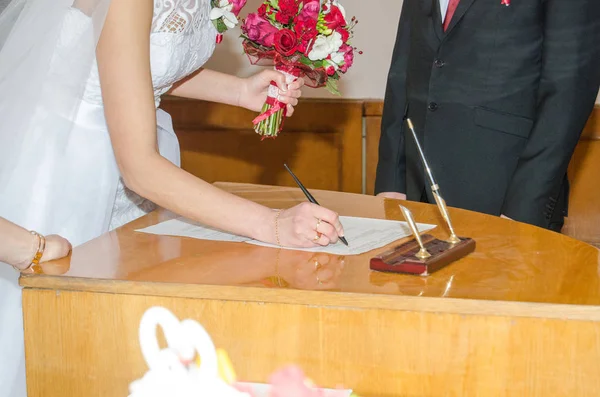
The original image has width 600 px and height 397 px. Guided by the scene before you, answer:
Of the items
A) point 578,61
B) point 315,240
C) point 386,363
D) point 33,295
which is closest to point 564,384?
point 386,363

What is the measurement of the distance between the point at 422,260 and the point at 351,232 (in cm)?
39

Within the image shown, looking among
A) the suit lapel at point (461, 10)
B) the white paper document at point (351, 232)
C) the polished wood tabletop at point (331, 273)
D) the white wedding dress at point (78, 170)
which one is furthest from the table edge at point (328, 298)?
the suit lapel at point (461, 10)

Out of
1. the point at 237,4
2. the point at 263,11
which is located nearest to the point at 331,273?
the point at 263,11

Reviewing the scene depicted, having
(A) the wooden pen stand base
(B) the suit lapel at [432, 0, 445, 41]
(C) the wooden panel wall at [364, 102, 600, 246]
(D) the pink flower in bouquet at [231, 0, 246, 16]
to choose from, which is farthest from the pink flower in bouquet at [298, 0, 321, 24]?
(C) the wooden panel wall at [364, 102, 600, 246]

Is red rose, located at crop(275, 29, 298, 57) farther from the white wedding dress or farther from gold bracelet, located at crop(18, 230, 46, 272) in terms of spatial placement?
gold bracelet, located at crop(18, 230, 46, 272)

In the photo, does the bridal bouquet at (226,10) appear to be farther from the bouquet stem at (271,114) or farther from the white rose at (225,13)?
the bouquet stem at (271,114)

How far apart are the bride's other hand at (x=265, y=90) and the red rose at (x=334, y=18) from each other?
0.19 m

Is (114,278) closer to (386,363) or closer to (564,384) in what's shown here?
(386,363)

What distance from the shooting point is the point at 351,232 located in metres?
2.00

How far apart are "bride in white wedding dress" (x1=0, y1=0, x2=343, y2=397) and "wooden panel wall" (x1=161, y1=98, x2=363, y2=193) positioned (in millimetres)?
2257

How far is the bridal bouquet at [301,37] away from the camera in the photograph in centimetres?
218

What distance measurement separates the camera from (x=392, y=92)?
3.12m

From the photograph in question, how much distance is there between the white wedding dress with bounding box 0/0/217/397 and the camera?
2000 mm

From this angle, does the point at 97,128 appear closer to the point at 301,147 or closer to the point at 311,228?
the point at 311,228
